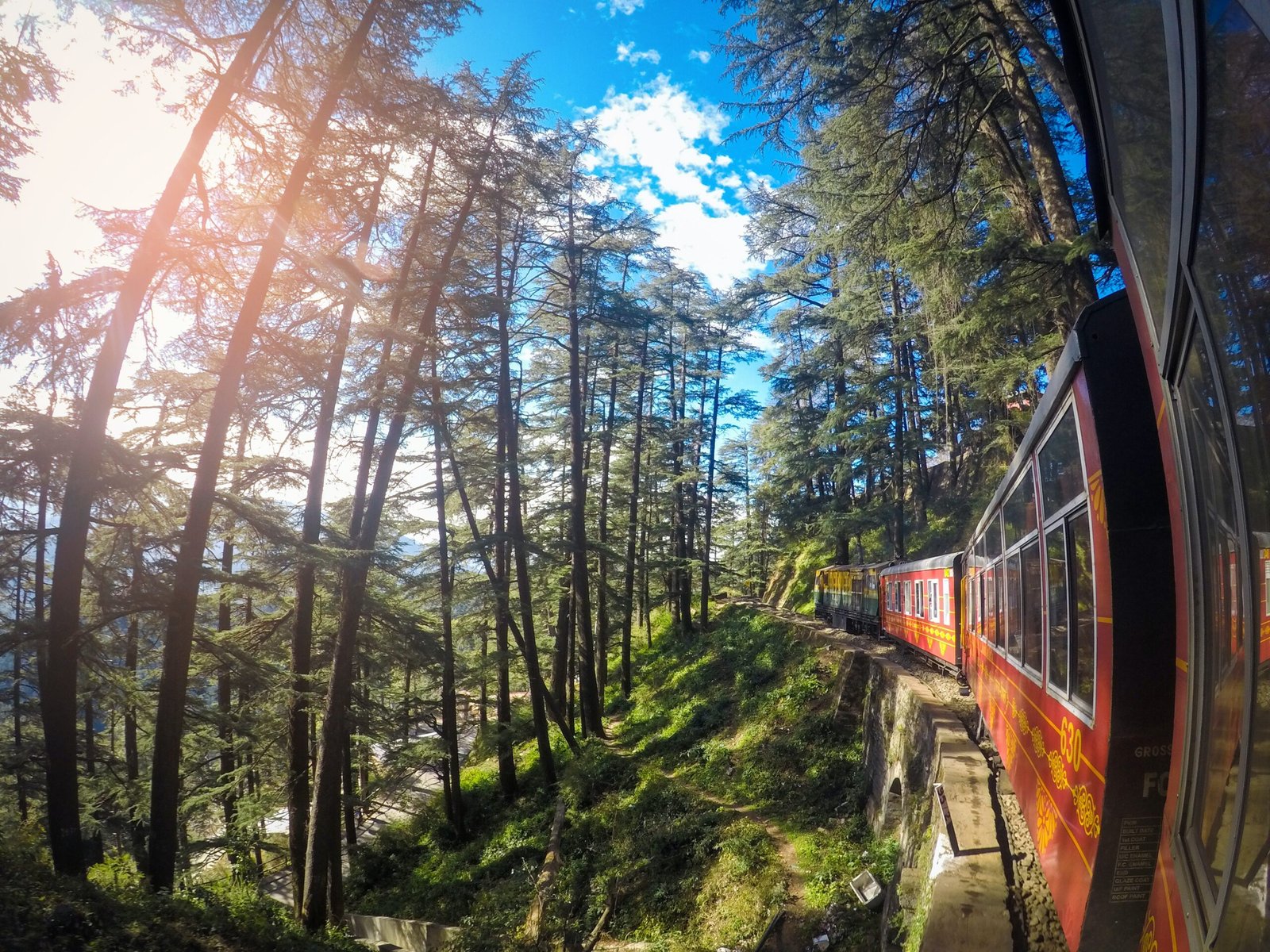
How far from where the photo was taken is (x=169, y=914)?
5520 mm

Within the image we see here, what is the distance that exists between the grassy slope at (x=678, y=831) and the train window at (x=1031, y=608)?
15.8ft

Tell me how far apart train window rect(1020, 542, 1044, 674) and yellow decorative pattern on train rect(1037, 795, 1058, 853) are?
79 centimetres

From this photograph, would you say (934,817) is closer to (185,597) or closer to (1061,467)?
(1061,467)

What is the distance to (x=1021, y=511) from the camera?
491cm

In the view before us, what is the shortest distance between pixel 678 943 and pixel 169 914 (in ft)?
20.2

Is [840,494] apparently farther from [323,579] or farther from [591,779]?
[323,579]

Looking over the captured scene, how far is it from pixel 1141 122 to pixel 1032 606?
A: 145 inches

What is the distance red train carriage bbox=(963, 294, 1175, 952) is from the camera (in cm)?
251

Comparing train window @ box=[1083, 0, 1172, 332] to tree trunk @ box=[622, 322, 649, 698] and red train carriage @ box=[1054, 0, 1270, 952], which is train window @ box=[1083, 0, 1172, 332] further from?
tree trunk @ box=[622, 322, 649, 698]

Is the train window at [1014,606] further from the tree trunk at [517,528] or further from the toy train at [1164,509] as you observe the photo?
the tree trunk at [517,528]

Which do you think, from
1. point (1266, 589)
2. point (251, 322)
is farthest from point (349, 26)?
point (1266, 589)

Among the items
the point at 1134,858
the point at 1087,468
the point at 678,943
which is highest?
the point at 1087,468

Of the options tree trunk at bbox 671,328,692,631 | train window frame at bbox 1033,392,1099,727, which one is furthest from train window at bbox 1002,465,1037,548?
tree trunk at bbox 671,328,692,631

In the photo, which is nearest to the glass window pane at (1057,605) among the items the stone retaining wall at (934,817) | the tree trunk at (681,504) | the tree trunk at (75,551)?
the stone retaining wall at (934,817)
